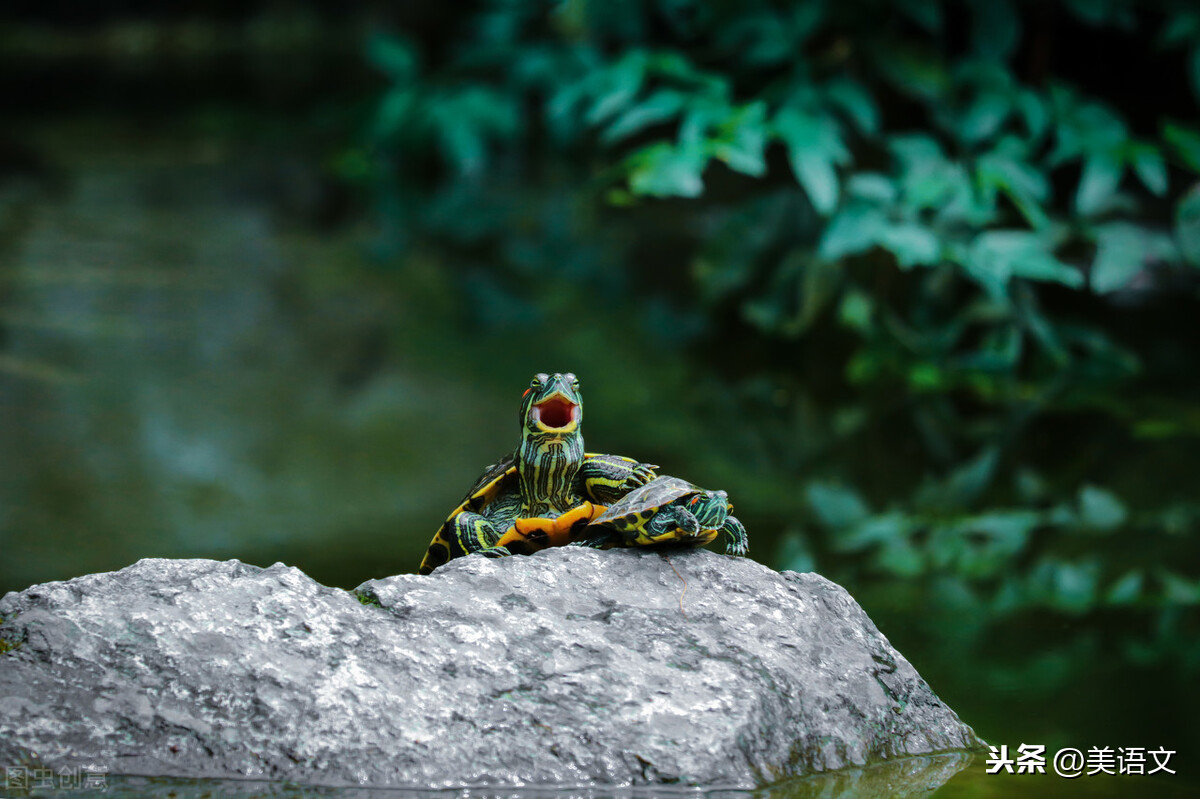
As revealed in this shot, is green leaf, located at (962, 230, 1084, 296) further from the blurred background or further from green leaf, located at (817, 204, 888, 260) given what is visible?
green leaf, located at (817, 204, 888, 260)

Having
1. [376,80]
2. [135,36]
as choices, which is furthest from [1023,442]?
[135,36]

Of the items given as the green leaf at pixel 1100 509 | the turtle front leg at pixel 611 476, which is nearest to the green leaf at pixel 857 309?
the green leaf at pixel 1100 509

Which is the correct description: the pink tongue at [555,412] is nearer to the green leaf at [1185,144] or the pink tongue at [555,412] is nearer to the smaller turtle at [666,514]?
the smaller turtle at [666,514]

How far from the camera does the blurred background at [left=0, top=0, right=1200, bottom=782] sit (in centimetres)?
164

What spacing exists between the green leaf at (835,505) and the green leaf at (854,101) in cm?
104

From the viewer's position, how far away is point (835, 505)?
193cm

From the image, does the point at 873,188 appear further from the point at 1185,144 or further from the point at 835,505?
the point at 835,505

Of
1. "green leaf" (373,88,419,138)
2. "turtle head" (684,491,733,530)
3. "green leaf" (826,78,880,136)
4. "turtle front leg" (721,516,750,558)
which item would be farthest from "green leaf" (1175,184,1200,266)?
"green leaf" (373,88,419,138)

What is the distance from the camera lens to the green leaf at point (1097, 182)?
2596 millimetres

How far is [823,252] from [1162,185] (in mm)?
718

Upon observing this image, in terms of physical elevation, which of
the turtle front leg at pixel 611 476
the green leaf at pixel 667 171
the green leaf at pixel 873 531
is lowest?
the turtle front leg at pixel 611 476

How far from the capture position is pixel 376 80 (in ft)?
19.2

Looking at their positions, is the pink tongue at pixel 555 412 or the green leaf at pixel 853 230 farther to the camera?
the green leaf at pixel 853 230

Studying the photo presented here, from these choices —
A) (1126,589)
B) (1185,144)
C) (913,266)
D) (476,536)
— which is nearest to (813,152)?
(913,266)
